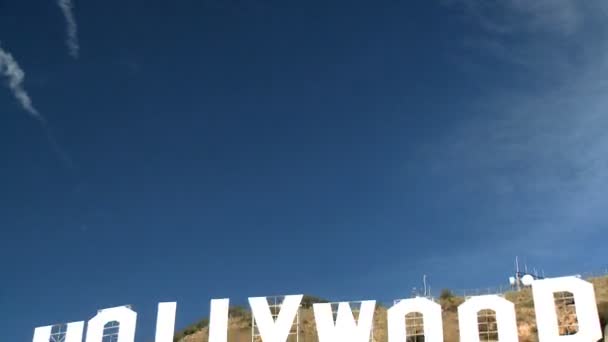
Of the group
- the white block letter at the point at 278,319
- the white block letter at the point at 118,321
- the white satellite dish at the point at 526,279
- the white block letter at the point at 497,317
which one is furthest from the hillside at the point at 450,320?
the white block letter at the point at 118,321

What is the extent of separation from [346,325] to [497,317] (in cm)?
555

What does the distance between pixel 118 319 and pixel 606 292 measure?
27403 millimetres

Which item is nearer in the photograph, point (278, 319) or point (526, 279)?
point (278, 319)

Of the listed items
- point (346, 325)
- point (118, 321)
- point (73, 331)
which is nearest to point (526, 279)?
point (346, 325)

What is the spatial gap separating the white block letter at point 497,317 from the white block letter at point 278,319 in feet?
20.8

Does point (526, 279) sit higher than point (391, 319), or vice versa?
point (526, 279)

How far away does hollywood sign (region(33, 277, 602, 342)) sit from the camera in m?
25.4

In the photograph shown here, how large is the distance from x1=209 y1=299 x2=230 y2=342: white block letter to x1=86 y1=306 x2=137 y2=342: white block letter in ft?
11.7

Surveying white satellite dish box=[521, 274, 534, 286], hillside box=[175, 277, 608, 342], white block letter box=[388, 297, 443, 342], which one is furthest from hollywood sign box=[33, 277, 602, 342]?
white satellite dish box=[521, 274, 534, 286]

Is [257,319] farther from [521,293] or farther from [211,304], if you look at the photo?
[521,293]

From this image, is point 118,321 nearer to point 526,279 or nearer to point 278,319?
point 278,319

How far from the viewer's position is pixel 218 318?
29.9 m

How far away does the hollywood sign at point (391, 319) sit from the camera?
25359 millimetres

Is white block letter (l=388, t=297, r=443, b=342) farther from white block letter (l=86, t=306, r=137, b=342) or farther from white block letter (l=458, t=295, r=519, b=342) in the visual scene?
white block letter (l=86, t=306, r=137, b=342)
